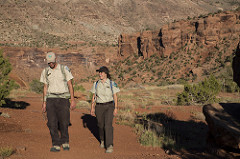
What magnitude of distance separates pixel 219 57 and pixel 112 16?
7615 centimetres

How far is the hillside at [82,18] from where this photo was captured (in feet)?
224

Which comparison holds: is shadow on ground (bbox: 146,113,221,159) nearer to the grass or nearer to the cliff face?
the grass

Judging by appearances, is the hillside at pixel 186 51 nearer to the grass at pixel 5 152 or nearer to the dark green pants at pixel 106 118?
the dark green pants at pixel 106 118

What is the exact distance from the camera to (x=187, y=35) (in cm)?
4559

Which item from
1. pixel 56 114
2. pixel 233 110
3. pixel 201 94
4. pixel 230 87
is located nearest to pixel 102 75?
pixel 56 114

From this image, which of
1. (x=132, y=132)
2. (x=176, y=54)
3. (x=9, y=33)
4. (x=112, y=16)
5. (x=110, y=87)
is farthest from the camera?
(x=112, y=16)

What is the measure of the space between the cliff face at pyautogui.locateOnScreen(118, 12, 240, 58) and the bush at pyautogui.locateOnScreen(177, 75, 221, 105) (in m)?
31.3

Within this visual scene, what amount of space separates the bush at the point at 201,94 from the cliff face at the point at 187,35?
31.3 meters

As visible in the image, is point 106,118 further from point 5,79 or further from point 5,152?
A: point 5,79

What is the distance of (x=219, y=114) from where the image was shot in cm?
516

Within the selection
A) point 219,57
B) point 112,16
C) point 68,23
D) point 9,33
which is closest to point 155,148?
point 219,57

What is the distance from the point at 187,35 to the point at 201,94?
3393 cm

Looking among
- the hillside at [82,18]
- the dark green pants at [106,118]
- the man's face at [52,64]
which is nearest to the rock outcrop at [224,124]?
the dark green pants at [106,118]

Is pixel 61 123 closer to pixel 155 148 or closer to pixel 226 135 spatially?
pixel 155 148
